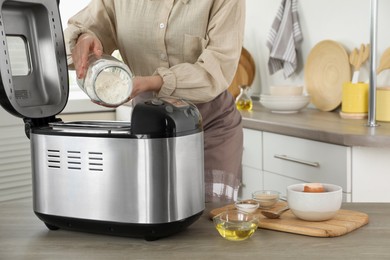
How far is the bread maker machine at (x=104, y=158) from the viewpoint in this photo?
1363mm

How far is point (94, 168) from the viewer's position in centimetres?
140

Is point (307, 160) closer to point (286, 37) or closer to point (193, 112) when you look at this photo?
point (286, 37)

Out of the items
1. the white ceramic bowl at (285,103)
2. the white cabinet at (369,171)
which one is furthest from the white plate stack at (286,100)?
the white cabinet at (369,171)

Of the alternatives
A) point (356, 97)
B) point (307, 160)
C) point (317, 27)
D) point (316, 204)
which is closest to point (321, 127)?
point (307, 160)

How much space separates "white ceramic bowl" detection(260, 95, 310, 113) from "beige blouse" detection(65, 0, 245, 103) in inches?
48.0

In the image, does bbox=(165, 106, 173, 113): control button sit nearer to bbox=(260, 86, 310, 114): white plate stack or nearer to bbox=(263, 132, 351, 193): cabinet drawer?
bbox=(263, 132, 351, 193): cabinet drawer

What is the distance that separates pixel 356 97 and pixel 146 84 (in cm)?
158

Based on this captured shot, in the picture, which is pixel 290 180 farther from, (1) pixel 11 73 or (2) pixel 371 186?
(1) pixel 11 73

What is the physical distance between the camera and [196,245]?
1375 mm

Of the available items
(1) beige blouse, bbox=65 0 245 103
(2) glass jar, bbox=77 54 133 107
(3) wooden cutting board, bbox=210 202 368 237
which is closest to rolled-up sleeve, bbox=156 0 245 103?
(1) beige blouse, bbox=65 0 245 103

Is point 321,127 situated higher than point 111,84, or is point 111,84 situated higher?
point 111,84

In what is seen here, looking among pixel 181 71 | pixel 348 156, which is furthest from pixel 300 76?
pixel 181 71

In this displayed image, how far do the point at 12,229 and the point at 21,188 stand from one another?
7.87ft

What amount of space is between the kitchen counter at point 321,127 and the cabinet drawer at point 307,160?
0.03 m
